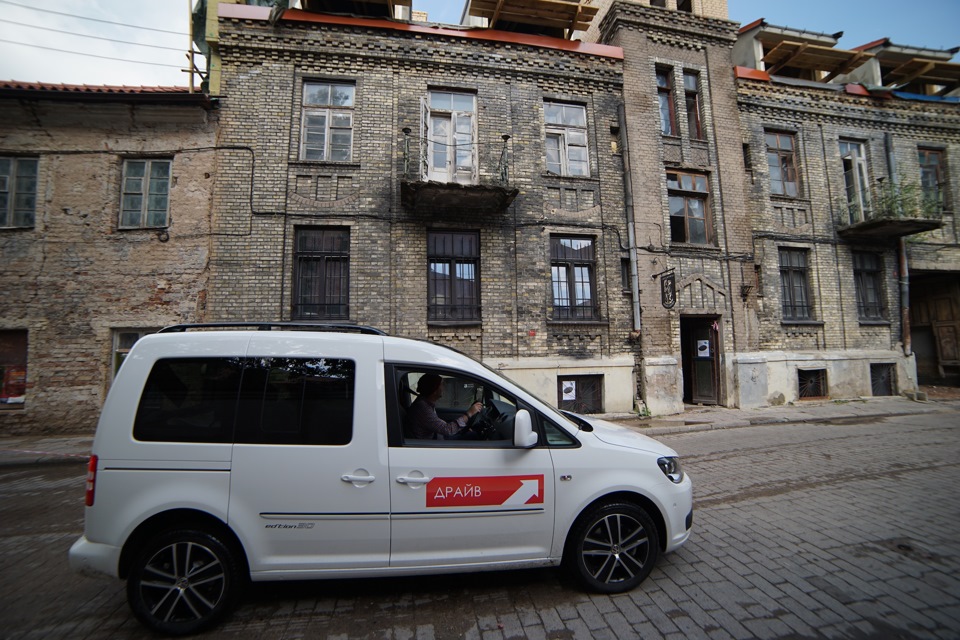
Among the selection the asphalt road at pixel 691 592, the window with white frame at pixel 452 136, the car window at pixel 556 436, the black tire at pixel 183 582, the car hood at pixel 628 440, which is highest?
the window with white frame at pixel 452 136

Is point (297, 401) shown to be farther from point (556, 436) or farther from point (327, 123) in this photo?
point (327, 123)

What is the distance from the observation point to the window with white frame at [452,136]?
1028 centimetres

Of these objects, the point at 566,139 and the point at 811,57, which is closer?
the point at 566,139

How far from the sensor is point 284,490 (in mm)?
2742

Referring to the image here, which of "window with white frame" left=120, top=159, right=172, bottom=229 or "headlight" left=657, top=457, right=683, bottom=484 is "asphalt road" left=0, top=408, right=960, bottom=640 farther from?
"window with white frame" left=120, top=159, right=172, bottom=229

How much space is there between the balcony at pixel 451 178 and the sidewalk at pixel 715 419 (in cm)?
640

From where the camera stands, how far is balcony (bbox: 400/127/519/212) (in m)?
9.18

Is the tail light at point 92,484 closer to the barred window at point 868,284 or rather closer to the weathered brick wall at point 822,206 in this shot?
the weathered brick wall at point 822,206

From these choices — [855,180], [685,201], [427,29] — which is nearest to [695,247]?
[685,201]

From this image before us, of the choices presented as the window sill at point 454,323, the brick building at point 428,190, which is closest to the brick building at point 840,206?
the brick building at point 428,190

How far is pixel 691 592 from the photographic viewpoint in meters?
2.89

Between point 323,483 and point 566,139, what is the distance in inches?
434

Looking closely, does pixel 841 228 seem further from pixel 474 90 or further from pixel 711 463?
pixel 474 90

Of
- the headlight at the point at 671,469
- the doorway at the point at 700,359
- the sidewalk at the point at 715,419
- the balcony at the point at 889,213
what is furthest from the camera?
the balcony at the point at 889,213
